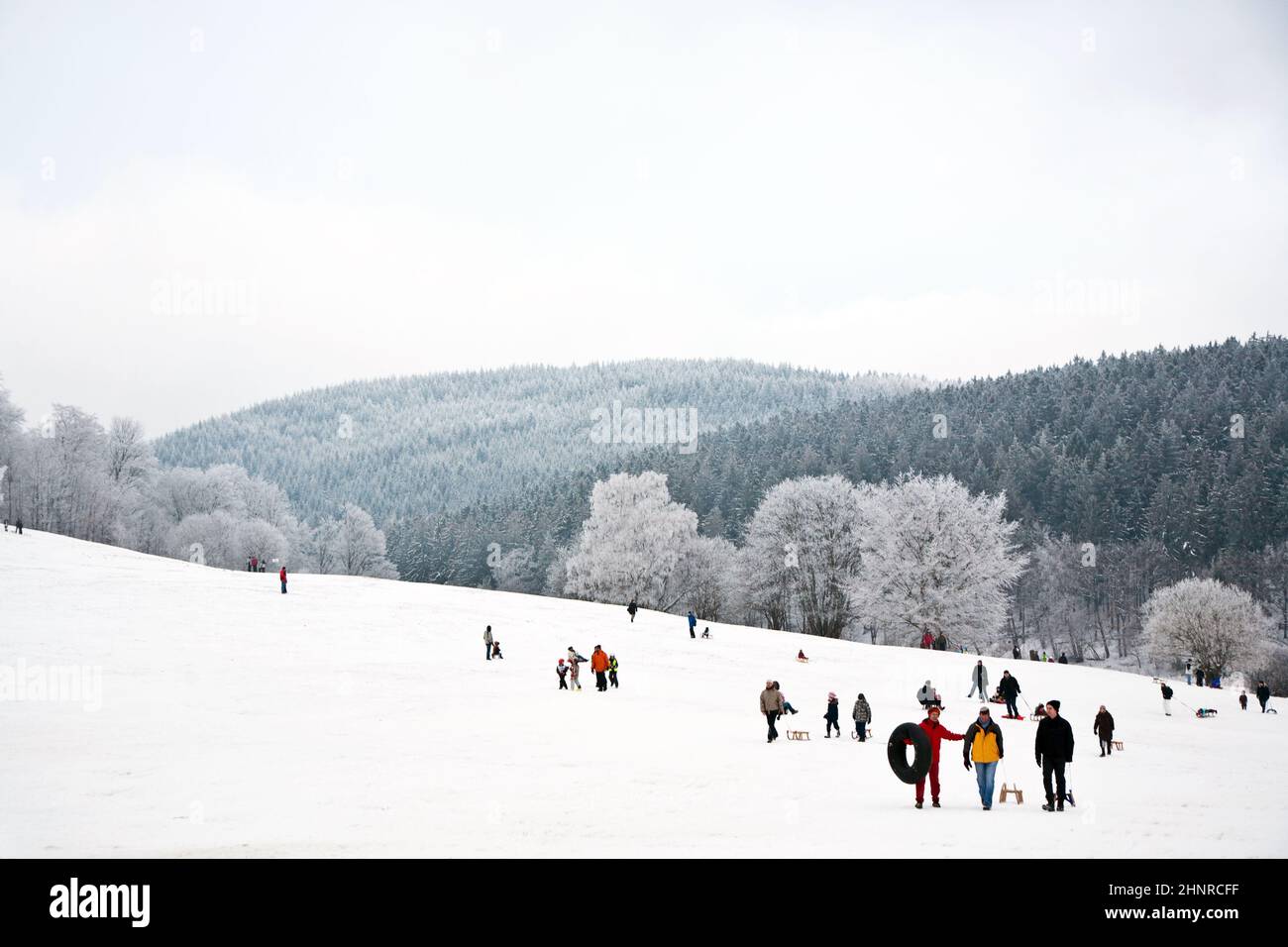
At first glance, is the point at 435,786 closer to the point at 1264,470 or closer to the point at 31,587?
the point at 31,587

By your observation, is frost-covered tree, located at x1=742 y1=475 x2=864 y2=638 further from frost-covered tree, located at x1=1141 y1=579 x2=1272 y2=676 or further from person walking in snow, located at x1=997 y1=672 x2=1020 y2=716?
person walking in snow, located at x1=997 y1=672 x2=1020 y2=716

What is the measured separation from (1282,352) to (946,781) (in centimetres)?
14383

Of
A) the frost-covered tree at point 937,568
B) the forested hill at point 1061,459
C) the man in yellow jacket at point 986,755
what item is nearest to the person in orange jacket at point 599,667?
the man in yellow jacket at point 986,755

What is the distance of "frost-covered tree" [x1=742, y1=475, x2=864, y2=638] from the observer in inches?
3125

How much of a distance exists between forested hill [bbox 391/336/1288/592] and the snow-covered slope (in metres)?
68.6

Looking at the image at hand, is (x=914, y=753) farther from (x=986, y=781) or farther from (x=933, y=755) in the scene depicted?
(x=986, y=781)

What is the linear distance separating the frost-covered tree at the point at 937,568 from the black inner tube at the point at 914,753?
167ft

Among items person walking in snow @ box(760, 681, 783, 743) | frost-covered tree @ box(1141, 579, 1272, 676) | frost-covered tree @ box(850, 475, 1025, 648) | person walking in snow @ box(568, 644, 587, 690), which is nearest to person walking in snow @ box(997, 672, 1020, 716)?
person walking in snow @ box(760, 681, 783, 743)

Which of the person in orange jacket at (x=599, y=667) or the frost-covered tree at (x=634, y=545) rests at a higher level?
the frost-covered tree at (x=634, y=545)

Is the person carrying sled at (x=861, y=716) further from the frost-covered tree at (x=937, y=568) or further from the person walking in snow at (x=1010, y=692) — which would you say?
the frost-covered tree at (x=937, y=568)

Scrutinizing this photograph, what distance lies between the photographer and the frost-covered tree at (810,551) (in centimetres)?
7938

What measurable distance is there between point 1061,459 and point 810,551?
57.3 m

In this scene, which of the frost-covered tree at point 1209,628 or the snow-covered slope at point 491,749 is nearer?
the snow-covered slope at point 491,749
